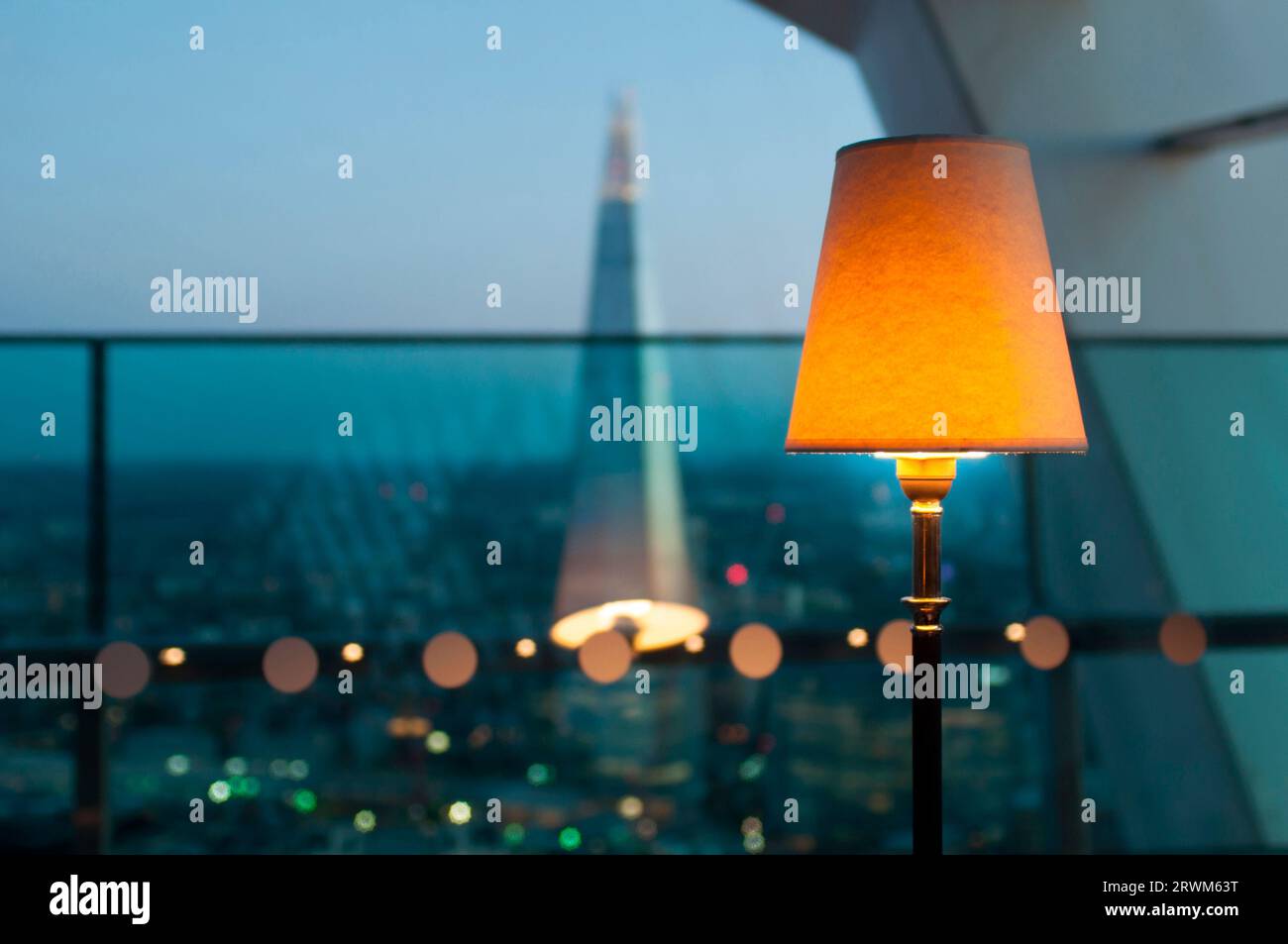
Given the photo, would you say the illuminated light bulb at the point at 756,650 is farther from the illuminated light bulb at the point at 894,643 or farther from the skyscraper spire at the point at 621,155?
the skyscraper spire at the point at 621,155

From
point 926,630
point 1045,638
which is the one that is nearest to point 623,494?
point 1045,638

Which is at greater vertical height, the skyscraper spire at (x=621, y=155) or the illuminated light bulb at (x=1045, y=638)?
the skyscraper spire at (x=621, y=155)

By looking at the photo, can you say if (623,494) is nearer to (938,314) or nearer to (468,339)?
(468,339)

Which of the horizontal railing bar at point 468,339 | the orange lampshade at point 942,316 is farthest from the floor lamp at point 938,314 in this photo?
the horizontal railing bar at point 468,339
